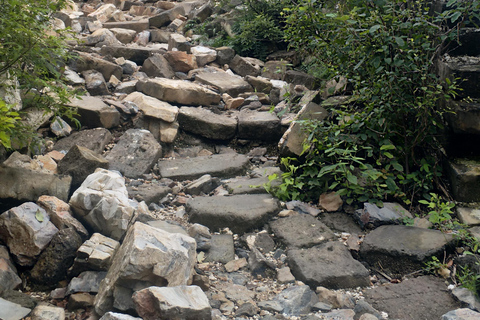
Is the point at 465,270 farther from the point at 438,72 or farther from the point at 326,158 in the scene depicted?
the point at 438,72

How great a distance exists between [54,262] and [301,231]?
185 cm

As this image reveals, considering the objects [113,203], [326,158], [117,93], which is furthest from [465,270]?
[117,93]

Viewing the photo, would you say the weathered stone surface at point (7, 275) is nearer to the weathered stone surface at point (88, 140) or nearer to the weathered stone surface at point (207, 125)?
the weathered stone surface at point (88, 140)

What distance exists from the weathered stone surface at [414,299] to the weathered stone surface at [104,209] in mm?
1779

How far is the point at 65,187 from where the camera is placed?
144 inches

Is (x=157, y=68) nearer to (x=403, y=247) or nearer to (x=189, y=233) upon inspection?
(x=189, y=233)

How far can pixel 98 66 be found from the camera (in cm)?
646

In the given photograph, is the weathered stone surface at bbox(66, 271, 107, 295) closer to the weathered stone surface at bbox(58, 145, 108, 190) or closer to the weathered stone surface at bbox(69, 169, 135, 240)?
the weathered stone surface at bbox(69, 169, 135, 240)

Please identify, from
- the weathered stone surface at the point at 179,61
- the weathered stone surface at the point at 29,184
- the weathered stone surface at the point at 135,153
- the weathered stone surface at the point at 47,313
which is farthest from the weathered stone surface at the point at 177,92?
the weathered stone surface at the point at 47,313

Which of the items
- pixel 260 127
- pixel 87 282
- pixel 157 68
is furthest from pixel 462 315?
pixel 157 68

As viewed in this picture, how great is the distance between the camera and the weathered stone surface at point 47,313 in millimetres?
2469

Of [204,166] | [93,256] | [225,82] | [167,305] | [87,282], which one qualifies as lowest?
[204,166]

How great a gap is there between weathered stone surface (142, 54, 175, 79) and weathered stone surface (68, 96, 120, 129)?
1839 mm

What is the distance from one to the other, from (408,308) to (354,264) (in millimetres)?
488
